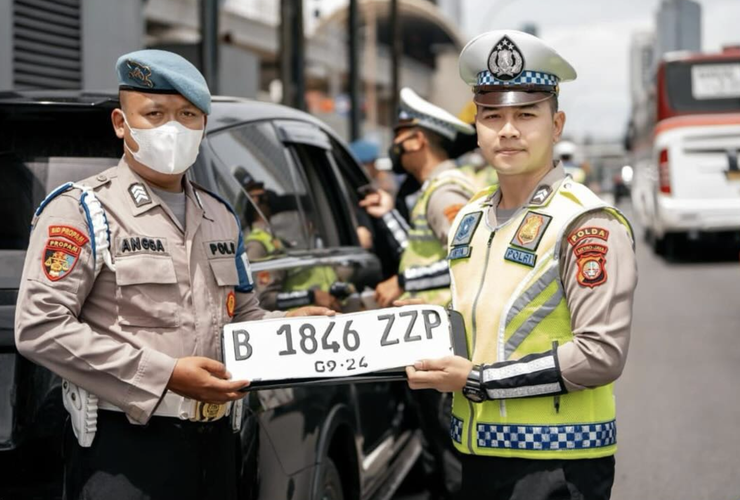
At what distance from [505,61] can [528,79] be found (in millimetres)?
76

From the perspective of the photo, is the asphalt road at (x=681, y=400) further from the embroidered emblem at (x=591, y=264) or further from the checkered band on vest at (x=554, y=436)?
the embroidered emblem at (x=591, y=264)

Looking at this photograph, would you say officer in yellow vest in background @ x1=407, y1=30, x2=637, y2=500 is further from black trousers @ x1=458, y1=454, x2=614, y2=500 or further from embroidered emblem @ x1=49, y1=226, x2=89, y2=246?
embroidered emblem @ x1=49, y1=226, x2=89, y2=246

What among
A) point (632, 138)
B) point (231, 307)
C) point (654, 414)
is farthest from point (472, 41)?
point (632, 138)

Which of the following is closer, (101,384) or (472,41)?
(101,384)

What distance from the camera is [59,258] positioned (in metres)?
2.64

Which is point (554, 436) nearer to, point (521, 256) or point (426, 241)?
point (521, 256)

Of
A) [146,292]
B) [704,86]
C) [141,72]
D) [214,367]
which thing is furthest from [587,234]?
[704,86]

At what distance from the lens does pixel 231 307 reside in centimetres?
304

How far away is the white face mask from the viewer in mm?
2828

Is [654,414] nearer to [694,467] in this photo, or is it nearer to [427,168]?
[694,467]

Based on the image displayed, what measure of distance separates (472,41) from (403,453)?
2.98 meters

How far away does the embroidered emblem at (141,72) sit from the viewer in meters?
2.80

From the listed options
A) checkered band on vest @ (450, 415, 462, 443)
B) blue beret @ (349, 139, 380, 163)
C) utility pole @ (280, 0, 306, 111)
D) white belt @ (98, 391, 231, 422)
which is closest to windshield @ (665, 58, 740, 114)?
utility pole @ (280, 0, 306, 111)

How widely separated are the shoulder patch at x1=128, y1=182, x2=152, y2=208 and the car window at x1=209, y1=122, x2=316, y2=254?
27.7 inches
